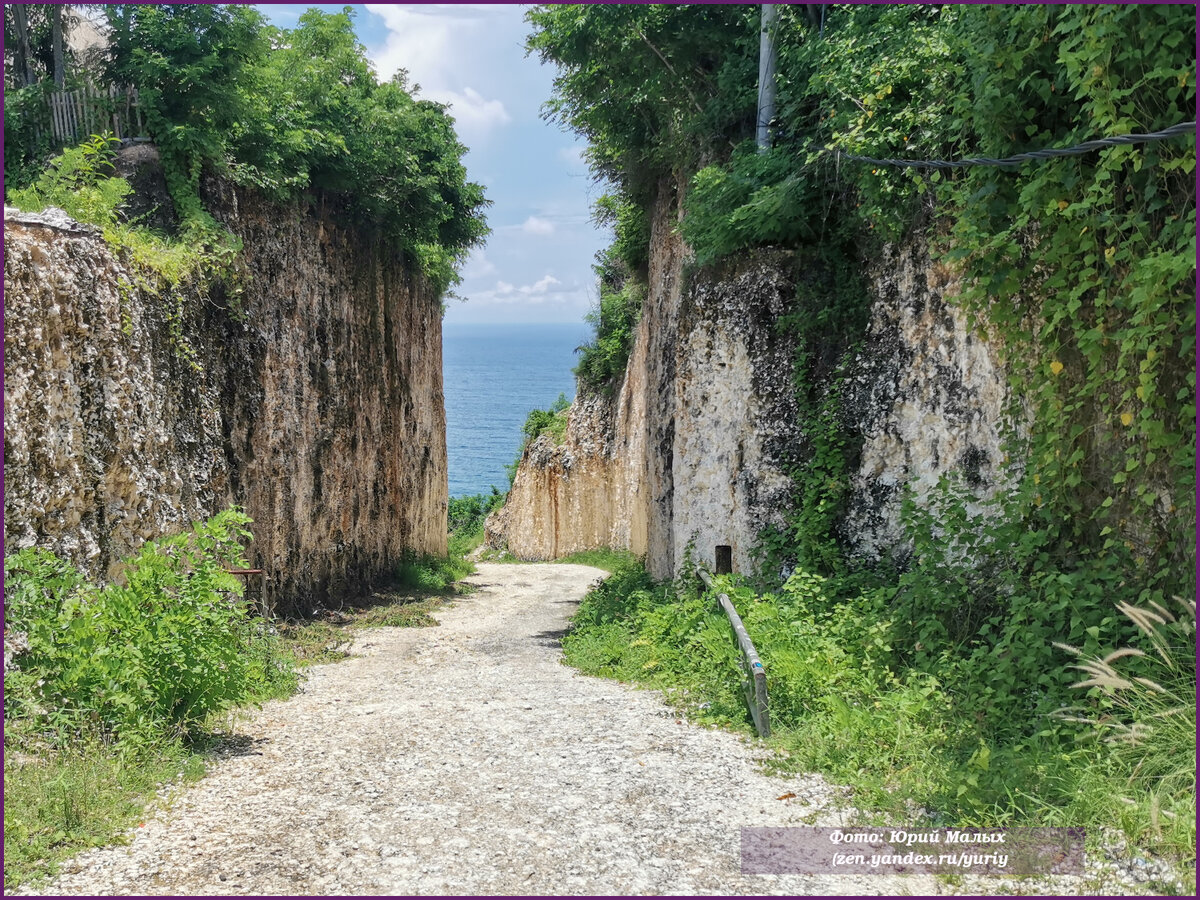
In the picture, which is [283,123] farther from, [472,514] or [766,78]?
[472,514]

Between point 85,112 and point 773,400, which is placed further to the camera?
point 85,112

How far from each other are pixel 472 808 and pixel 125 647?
2.61 meters

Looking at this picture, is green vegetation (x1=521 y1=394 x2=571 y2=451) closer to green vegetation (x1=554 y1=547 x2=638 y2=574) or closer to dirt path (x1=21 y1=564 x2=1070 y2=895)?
green vegetation (x1=554 y1=547 x2=638 y2=574)

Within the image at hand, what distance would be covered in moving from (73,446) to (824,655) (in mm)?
6156

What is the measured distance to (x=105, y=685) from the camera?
588 cm

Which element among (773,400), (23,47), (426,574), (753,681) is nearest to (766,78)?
(773,400)

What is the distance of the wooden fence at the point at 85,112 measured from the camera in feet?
37.9

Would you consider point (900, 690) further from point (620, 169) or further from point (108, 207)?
point (620, 169)

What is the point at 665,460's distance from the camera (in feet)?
46.2

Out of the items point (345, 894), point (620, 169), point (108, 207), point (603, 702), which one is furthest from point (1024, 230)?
point (620, 169)

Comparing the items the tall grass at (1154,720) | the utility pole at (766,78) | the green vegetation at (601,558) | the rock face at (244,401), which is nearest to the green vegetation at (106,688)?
the rock face at (244,401)

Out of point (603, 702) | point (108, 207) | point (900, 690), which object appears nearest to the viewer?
point (900, 690)

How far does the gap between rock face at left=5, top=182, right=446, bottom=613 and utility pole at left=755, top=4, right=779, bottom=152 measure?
7009mm

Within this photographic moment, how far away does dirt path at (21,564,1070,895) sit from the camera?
4305 millimetres
